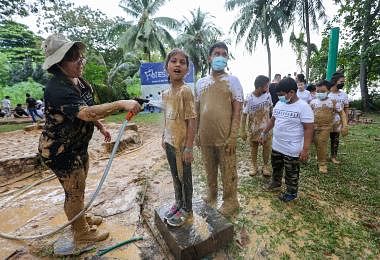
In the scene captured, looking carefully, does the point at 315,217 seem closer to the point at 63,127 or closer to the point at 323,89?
the point at 323,89

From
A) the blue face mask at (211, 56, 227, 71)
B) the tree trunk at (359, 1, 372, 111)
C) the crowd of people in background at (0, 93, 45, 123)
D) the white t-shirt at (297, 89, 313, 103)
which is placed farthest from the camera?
the tree trunk at (359, 1, 372, 111)

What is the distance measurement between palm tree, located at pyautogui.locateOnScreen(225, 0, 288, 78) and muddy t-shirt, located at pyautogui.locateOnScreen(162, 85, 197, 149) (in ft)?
60.9

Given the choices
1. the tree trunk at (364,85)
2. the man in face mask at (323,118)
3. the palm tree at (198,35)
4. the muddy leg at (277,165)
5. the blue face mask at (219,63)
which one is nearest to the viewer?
the blue face mask at (219,63)

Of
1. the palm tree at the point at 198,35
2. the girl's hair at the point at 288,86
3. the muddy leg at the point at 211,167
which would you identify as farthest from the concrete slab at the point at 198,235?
the palm tree at the point at 198,35

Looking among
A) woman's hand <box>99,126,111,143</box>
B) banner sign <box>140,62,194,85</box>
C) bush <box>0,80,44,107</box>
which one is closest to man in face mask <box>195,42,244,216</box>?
woman's hand <box>99,126,111,143</box>

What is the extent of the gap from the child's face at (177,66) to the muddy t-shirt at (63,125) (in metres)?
0.83

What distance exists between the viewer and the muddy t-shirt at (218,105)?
8.66 ft

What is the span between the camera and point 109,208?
3.25 metres

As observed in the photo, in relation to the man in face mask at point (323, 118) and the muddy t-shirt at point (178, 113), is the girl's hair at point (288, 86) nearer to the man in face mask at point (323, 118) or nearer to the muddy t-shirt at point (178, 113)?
the muddy t-shirt at point (178, 113)

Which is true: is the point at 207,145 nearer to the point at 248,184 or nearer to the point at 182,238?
the point at 182,238

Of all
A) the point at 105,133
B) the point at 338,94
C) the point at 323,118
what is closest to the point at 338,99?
the point at 338,94

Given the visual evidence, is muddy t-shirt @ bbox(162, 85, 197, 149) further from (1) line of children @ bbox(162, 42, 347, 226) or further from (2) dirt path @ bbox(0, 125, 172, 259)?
(2) dirt path @ bbox(0, 125, 172, 259)

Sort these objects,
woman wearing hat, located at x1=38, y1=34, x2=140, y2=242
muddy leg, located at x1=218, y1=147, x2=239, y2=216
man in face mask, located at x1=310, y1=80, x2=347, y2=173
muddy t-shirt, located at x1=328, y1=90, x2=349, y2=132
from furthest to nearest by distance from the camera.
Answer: muddy t-shirt, located at x1=328, y1=90, x2=349, y2=132 < man in face mask, located at x1=310, y1=80, x2=347, y2=173 < muddy leg, located at x1=218, y1=147, x2=239, y2=216 < woman wearing hat, located at x1=38, y1=34, x2=140, y2=242

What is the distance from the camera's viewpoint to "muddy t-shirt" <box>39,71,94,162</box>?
1.99m
